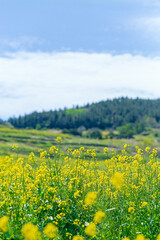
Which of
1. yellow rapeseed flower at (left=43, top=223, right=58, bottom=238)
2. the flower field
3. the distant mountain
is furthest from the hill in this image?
yellow rapeseed flower at (left=43, top=223, right=58, bottom=238)

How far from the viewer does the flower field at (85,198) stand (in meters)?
5.08

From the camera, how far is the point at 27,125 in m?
153

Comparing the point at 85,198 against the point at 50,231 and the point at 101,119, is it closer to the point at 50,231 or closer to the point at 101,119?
the point at 50,231

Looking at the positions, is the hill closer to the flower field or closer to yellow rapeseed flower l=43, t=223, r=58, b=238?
the flower field

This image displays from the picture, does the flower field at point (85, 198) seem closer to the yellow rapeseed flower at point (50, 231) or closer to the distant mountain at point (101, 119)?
the yellow rapeseed flower at point (50, 231)

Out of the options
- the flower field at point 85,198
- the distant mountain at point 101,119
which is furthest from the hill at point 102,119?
the flower field at point 85,198

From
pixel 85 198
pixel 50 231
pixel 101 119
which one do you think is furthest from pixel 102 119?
pixel 50 231

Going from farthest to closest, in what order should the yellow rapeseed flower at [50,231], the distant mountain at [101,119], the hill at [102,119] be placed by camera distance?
the distant mountain at [101,119], the hill at [102,119], the yellow rapeseed flower at [50,231]

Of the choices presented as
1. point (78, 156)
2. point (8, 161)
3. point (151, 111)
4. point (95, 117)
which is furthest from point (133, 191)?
point (151, 111)

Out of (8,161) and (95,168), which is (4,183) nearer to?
(8,161)

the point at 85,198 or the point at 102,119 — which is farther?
the point at 102,119

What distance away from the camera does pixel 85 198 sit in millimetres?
6086

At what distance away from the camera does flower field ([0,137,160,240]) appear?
200 inches

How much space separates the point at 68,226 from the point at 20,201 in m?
1.36
